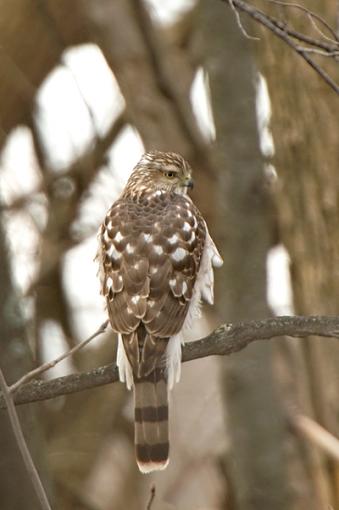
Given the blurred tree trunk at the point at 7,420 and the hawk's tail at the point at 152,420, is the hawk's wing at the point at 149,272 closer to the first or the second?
the hawk's tail at the point at 152,420

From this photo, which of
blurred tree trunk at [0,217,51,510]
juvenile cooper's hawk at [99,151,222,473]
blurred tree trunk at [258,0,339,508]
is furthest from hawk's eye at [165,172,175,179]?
blurred tree trunk at [258,0,339,508]

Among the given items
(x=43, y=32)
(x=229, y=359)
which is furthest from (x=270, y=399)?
(x=43, y=32)

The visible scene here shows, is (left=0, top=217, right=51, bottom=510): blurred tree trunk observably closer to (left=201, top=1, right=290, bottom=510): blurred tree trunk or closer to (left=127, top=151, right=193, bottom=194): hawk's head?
(left=127, top=151, right=193, bottom=194): hawk's head

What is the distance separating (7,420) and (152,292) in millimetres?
781

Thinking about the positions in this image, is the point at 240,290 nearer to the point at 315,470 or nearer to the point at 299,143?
the point at 299,143

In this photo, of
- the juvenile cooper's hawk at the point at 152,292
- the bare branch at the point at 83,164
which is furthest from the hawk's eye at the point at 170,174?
the bare branch at the point at 83,164

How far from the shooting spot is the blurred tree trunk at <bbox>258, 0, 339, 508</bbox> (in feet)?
21.4

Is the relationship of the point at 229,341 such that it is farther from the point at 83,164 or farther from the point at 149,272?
the point at 83,164

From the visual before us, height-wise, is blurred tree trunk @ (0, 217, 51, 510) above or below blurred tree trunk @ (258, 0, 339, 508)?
below

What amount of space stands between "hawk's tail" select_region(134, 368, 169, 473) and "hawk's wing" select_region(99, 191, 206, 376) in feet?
0.22

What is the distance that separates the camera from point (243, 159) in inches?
259

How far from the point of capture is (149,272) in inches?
193

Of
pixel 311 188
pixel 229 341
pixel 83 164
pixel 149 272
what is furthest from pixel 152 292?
pixel 83 164

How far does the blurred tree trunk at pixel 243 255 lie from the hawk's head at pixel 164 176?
81cm
